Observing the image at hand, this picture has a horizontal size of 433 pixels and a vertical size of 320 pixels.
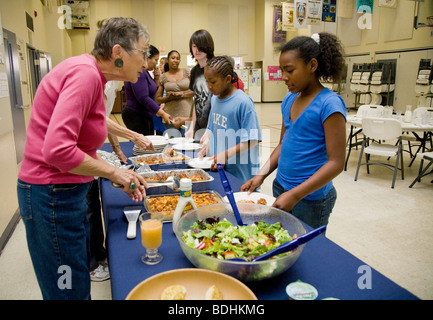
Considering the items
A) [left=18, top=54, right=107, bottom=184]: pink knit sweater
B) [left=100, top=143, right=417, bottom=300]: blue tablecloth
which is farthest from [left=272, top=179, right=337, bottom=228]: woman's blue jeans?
[left=18, top=54, right=107, bottom=184]: pink knit sweater

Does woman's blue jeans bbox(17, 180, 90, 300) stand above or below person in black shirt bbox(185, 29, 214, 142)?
below

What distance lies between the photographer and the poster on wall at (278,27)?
14094 mm

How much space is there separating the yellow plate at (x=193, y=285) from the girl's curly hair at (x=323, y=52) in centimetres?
109

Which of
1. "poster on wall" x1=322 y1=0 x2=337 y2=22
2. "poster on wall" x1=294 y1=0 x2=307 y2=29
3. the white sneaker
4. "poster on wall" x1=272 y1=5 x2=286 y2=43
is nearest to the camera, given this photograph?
the white sneaker

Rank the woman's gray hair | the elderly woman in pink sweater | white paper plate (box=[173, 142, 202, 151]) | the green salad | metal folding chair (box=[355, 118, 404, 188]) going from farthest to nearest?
metal folding chair (box=[355, 118, 404, 188])
white paper plate (box=[173, 142, 202, 151])
the woman's gray hair
the elderly woman in pink sweater
the green salad

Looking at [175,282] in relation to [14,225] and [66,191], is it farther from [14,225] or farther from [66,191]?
[14,225]

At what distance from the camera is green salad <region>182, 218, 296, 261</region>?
39.0 inches

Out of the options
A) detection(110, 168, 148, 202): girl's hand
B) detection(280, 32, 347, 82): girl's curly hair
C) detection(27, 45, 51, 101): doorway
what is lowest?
detection(110, 168, 148, 202): girl's hand

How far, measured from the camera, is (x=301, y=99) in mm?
1604

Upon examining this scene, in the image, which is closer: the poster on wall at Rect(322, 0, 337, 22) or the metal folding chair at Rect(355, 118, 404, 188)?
the metal folding chair at Rect(355, 118, 404, 188)

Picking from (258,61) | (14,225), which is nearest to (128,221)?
(14,225)

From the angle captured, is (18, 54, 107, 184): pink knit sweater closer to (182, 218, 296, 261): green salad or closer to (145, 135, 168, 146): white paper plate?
(182, 218, 296, 261): green salad

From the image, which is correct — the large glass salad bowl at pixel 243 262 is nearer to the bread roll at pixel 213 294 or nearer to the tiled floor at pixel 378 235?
the bread roll at pixel 213 294
